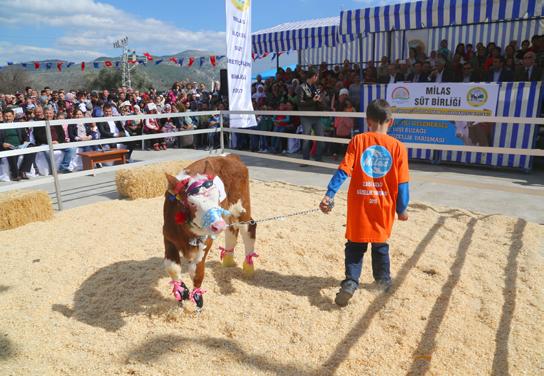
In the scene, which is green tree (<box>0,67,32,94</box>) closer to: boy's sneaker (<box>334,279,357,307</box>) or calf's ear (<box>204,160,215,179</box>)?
calf's ear (<box>204,160,215,179</box>)

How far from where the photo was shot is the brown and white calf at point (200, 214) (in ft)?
9.33

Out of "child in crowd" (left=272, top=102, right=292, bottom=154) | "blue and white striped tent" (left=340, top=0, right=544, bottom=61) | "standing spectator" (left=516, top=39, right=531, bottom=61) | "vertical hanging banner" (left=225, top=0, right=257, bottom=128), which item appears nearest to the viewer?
"blue and white striped tent" (left=340, top=0, right=544, bottom=61)

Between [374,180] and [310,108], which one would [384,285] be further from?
[310,108]

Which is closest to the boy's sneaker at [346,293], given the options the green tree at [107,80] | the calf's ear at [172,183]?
the calf's ear at [172,183]

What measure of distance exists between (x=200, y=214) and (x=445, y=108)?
282 inches

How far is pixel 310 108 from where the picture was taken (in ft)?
31.4

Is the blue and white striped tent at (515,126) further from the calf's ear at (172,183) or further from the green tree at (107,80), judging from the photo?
the green tree at (107,80)

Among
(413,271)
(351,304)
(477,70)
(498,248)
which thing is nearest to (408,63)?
(477,70)

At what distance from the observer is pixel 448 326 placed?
3096 millimetres

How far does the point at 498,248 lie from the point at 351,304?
2202 millimetres

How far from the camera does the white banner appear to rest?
8.05 m

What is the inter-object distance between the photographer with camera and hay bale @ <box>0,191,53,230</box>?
209 inches

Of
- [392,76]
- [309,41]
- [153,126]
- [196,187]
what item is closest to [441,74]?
[392,76]

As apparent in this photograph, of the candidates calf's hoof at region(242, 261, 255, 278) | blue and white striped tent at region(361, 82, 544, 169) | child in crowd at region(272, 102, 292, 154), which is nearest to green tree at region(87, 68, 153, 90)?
child in crowd at region(272, 102, 292, 154)
